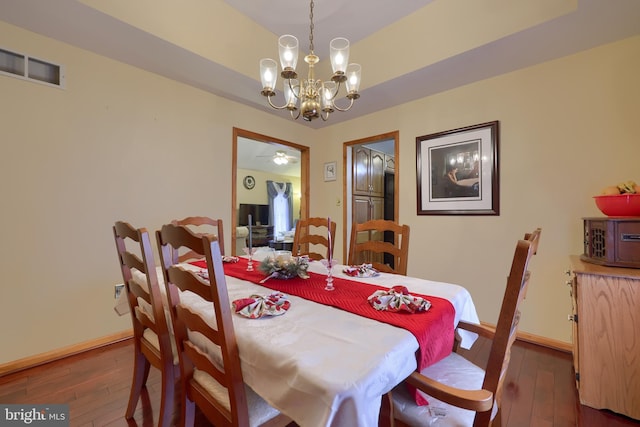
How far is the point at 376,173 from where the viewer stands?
411 cm

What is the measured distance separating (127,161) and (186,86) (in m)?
0.95

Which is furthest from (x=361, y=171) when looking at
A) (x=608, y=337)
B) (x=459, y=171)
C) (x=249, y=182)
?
(x=249, y=182)

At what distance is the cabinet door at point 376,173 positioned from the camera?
397 centimetres

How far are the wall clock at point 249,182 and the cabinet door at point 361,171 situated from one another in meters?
4.79

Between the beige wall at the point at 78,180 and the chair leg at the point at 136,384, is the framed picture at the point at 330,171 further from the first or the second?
the chair leg at the point at 136,384

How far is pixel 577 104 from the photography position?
6.77ft

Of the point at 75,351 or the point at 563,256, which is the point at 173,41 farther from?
the point at 563,256

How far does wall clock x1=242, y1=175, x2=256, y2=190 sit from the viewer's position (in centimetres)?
775

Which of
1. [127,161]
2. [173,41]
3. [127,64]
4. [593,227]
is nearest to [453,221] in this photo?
[593,227]

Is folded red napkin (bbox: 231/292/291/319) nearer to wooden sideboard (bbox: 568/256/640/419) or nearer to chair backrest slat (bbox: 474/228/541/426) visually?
chair backrest slat (bbox: 474/228/541/426)

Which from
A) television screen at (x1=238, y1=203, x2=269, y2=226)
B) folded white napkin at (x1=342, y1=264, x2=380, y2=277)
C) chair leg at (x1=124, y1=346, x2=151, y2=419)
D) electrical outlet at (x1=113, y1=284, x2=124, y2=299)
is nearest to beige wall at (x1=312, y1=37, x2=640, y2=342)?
folded white napkin at (x1=342, y1=264, x2=380, y2=277)

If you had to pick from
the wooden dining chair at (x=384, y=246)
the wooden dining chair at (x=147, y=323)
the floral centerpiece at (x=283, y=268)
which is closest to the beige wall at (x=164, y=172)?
the wooden dining chair at (x=147, y=323)

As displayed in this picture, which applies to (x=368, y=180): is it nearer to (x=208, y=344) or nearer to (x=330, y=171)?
(x=330, y=171)

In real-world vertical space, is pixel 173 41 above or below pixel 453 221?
above
